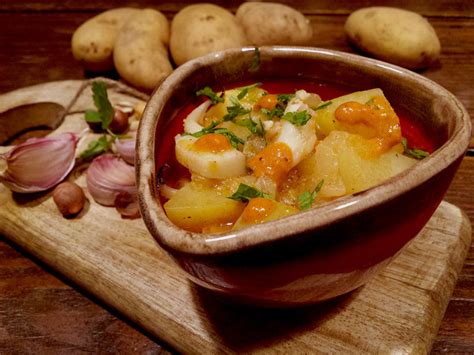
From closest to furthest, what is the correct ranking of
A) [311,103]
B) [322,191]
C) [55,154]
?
[322,191] → [311,103] → [55,154]

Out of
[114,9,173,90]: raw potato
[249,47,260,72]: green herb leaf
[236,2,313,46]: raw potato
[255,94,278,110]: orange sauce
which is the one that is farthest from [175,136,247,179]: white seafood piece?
[236,2,313,46]: raw potato

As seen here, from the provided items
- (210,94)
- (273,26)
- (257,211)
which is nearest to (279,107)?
(210,94)

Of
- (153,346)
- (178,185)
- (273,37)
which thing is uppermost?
(178,185)

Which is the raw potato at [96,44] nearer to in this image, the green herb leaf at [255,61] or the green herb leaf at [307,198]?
the green herb leaf at [255,61]

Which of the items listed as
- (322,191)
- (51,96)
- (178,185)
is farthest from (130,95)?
(322,191)

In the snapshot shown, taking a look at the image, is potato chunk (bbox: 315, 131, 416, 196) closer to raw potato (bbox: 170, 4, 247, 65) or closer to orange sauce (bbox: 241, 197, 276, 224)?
orange sauce (bbox: 241, 197, 276, 224)

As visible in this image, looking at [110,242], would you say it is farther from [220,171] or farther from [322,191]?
[322,191]

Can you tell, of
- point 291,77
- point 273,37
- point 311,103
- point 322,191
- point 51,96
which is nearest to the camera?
point 322,191

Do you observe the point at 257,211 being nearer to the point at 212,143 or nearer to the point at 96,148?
the point at 212,143
